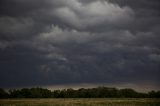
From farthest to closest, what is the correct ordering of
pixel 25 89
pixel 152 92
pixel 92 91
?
pixel 25 89
pixel 92 91
pixel 152 92

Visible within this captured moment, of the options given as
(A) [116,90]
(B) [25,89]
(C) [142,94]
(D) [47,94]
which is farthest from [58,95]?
(C) [142,94]

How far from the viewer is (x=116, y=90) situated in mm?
184250

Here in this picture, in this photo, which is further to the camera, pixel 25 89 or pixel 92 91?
pixel 25 89

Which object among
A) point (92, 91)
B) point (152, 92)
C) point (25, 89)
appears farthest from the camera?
point (25, 89)

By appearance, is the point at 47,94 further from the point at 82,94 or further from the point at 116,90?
the point at 116,90

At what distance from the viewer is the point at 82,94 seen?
6599 inches

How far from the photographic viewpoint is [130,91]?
176 meters

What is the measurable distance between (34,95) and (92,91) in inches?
1348

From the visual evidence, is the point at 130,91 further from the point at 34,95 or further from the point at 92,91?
the point at 34,95

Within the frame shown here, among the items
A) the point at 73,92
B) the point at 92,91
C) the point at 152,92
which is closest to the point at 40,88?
the point at 73,92

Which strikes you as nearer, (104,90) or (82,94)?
(82,94)

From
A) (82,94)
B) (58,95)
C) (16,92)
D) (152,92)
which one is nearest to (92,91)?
(82,94)

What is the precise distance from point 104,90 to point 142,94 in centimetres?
2334

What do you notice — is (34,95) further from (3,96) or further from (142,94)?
(142,94)
